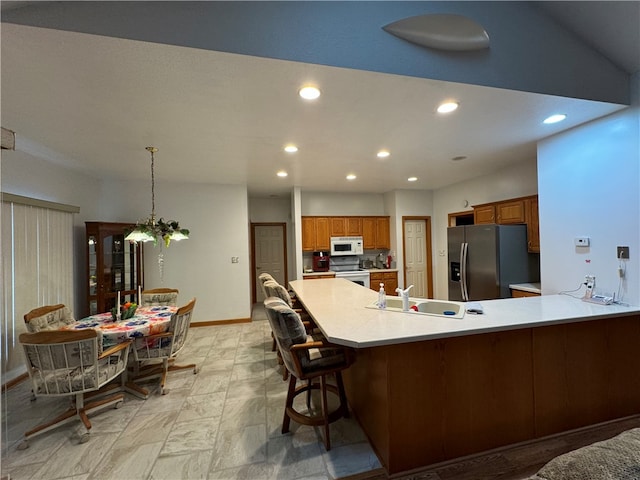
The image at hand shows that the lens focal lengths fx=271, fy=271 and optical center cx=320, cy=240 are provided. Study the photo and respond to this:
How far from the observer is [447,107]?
2.27 metres

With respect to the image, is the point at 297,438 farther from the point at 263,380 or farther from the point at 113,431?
the point at 113,431

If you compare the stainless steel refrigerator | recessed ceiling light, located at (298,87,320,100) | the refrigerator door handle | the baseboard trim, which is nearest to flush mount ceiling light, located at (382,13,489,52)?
recessed ceiling light, located at (298,87,320,100)

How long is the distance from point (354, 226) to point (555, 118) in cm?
387

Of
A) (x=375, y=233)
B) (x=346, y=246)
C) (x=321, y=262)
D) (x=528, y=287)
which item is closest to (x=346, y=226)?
(x=346, y=246)

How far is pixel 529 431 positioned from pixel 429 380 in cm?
94

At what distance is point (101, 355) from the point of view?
2.16m

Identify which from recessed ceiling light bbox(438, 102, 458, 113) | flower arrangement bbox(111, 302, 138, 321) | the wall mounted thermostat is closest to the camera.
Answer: recessed ceiling light bbox(438, 102, 458, 113)

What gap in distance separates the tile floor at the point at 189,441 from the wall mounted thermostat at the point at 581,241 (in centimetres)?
271

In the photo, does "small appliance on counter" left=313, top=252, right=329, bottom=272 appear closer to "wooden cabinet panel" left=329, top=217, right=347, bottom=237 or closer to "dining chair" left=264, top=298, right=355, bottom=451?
"wooden cabinet panel" left=329, top=217, right=347, bottom=237

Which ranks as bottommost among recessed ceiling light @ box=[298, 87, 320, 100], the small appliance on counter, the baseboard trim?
the baseboard trim

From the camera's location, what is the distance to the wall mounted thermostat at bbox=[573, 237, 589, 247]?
102 inches

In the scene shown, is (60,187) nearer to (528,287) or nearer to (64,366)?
(64,366)

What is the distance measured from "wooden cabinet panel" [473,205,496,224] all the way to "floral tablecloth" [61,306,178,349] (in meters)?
4.67

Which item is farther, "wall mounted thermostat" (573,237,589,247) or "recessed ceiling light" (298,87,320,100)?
"wall mounted thermostat" (573,237,589,247)
